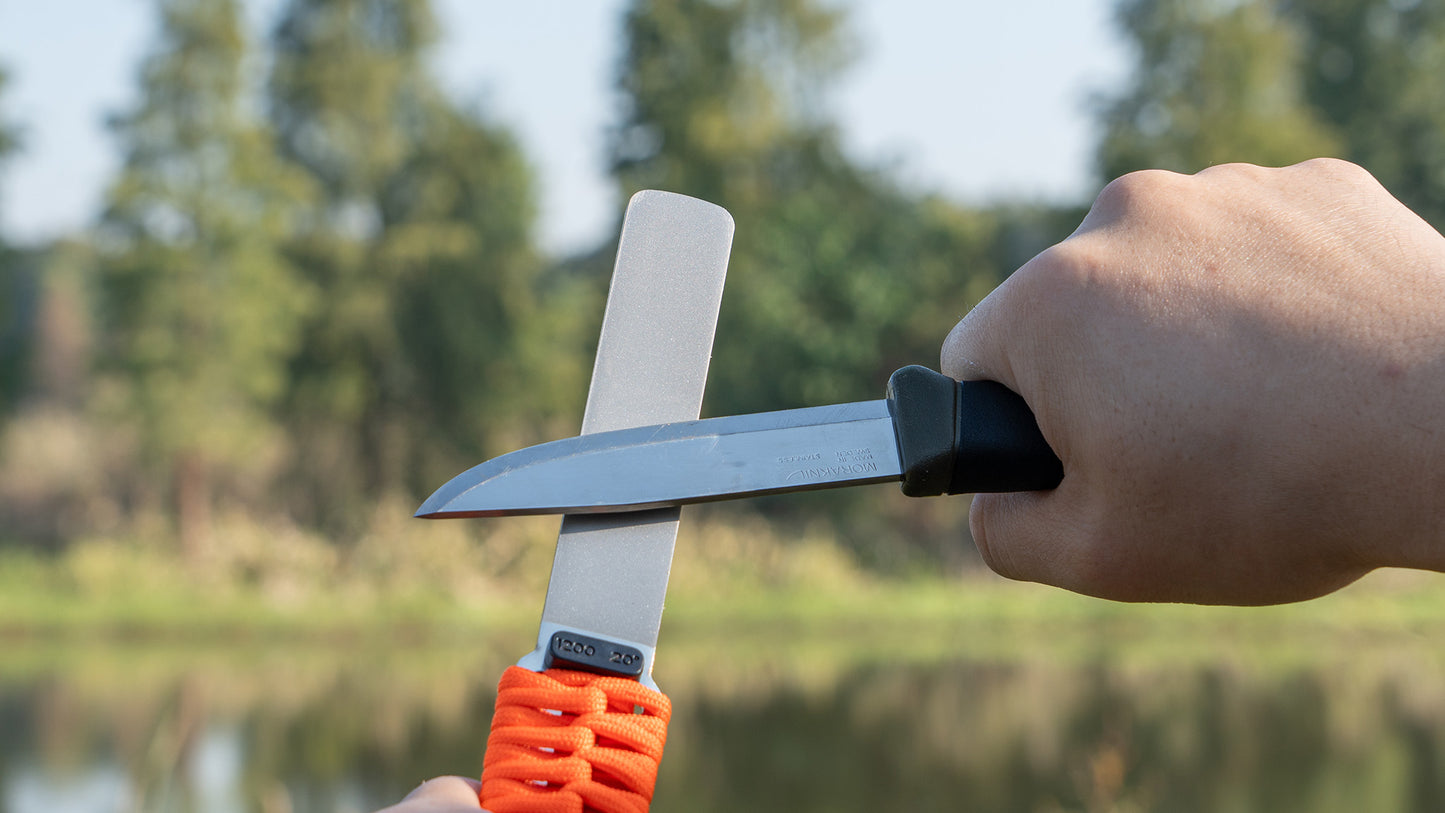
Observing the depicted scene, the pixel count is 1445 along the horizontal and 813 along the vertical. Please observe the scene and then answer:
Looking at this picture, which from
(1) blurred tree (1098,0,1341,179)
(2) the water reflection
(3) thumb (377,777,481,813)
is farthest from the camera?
(1) blurred tree (1098,0,1341,179)

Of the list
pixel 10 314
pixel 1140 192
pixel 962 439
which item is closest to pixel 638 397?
pixel 962 439

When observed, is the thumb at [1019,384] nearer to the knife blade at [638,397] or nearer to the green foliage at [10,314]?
the knife blade at [638,397]

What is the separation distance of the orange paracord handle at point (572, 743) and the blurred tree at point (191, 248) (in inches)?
392

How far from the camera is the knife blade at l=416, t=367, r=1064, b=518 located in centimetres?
59

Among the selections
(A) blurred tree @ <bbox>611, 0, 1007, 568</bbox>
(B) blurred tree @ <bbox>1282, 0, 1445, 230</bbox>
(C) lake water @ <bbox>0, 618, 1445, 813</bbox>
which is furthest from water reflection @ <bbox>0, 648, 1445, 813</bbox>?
(B) blurred tree @ <bbox>1282, 0, 1445, 230</bbox>

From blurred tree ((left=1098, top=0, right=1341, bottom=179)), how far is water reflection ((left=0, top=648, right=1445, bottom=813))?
4.13m

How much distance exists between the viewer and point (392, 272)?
37.8 feet

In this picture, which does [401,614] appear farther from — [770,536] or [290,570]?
[770,536]

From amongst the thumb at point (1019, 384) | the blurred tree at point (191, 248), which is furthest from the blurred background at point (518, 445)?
the thumb at point (1019, 384)

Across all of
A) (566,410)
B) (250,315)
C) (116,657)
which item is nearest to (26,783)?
(116,657)

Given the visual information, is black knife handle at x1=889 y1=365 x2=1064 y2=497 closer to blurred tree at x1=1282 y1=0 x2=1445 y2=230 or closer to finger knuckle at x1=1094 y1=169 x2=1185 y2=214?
finger knuckle at x1=1094 y1=169 x2=1185 y2=214

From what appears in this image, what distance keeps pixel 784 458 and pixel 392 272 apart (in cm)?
1146

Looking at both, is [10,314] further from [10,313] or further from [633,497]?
[633,497]

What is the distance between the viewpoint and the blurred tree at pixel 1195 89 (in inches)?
380
